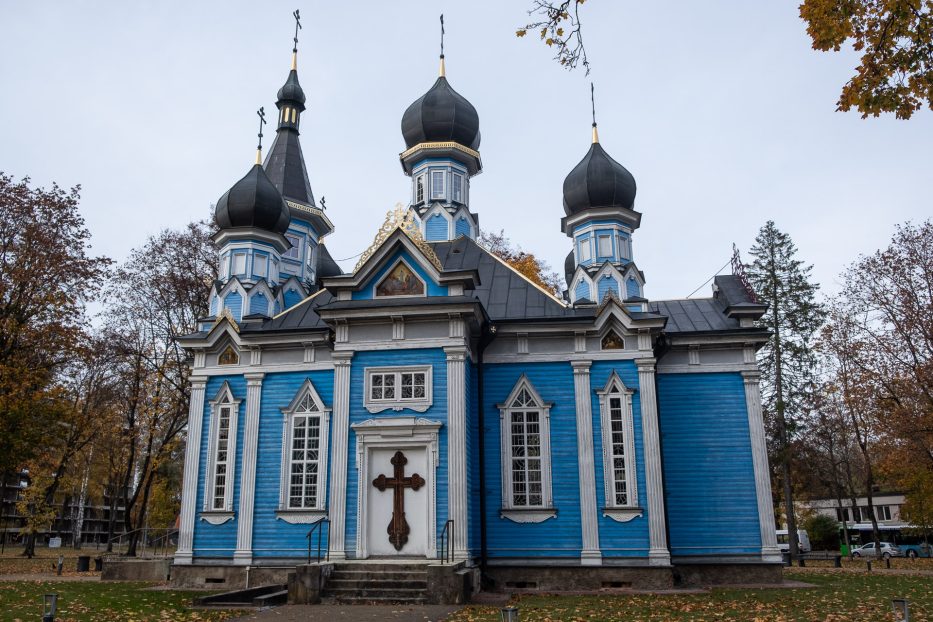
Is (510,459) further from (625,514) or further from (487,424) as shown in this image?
(625,514)

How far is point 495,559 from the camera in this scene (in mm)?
17328

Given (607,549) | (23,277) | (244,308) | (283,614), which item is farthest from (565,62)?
(23,277)

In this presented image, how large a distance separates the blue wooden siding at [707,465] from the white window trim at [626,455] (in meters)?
1.70

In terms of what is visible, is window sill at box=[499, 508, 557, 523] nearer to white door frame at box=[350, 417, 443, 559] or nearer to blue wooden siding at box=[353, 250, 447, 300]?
white door frame at box=[350, 417, 443, 559]

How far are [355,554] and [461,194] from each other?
39.5ft

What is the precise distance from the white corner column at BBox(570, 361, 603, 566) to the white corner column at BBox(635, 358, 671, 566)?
46.9 inches

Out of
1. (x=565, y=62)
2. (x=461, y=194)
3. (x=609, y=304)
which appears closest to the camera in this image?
(x=565, y=62)

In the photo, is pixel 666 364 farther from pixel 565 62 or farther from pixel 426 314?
pixel 565 62

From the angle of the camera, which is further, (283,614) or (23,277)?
(23,277)

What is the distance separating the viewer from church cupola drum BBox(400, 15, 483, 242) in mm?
23328

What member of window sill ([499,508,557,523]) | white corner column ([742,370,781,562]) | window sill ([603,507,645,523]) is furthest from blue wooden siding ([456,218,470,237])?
window sill ([603,507,645,523])

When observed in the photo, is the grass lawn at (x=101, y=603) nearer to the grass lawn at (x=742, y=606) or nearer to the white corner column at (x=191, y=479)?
the white corner column at (x=191, y=479)

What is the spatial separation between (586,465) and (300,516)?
6.83 m

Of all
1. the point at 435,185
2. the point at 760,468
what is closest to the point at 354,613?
the point at 760,468
